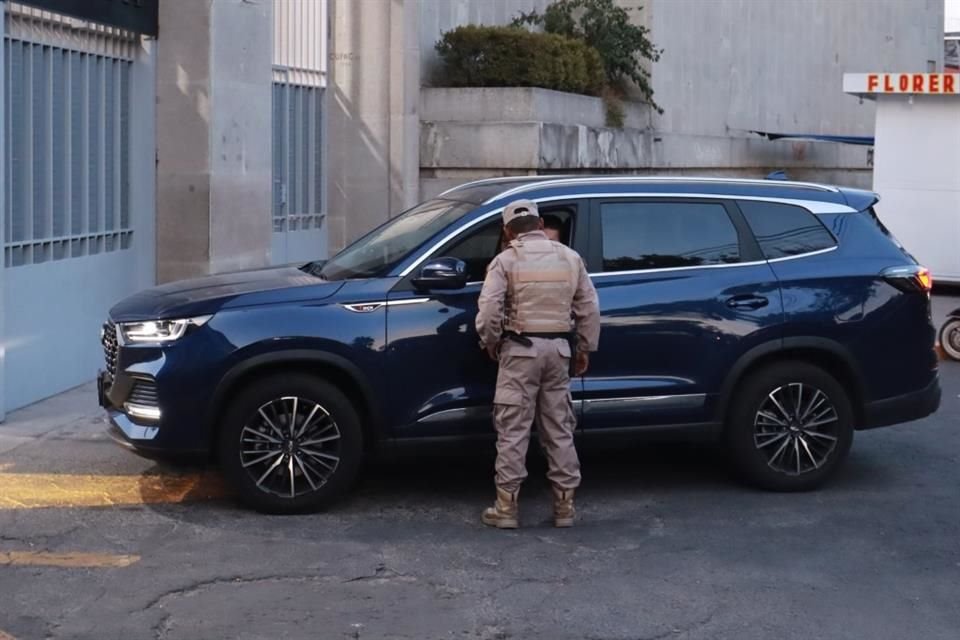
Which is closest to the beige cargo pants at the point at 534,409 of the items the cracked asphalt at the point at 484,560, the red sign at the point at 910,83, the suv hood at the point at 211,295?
the cracked asphalt at the point at 484,560

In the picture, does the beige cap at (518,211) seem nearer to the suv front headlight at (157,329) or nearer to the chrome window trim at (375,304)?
the chrome window trim at (375,304)

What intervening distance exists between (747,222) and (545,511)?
2.07 metres

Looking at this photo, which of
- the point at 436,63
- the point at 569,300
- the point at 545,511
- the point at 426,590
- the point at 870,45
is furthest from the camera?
the point at 870,45

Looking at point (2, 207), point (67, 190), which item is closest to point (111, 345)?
point (2, 207)

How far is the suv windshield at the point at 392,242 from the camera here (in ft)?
26.9

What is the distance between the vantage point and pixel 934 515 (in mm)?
8234

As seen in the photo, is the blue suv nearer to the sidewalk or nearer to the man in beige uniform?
the man in beige uniform

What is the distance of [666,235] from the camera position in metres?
8.51

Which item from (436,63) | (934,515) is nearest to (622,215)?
(934,515)

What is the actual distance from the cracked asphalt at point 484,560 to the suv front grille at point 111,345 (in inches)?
28.7

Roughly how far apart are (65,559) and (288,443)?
1.32 m

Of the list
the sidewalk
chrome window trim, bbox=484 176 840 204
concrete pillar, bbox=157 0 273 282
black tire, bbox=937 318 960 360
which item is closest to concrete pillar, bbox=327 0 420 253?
concrete pillar, bbox=157 0 273 282

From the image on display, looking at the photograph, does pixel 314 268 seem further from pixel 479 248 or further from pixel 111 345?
pixel 111 345

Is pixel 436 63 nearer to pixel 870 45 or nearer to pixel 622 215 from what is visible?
pixel 622 215
